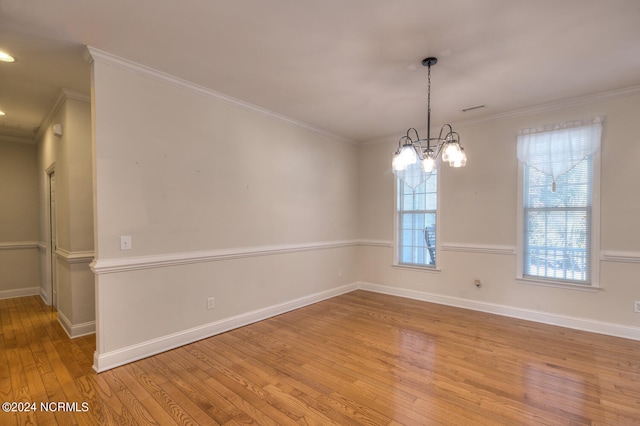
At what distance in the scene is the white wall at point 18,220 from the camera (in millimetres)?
5000

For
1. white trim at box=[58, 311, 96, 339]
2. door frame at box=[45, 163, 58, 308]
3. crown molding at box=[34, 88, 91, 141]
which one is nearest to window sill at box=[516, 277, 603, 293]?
white trim at box=[58, 311, 96, 339]

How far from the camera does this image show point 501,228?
4.11m

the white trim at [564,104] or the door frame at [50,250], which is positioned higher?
the white trim at [564,104]

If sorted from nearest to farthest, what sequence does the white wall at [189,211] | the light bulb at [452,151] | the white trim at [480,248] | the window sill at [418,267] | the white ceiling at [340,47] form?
1. the white ceiling at [340,47]
2. the light bulb at [452,151]
3. the white wall at [189,211]
4. the white trim at [480,248]
5. the window sill at [418,267]

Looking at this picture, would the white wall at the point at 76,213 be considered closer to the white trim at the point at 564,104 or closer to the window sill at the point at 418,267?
the window sill at the point at 418,267

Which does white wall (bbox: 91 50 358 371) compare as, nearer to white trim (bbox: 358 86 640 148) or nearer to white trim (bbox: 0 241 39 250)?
white trim (bbox: 358 86 640 148)

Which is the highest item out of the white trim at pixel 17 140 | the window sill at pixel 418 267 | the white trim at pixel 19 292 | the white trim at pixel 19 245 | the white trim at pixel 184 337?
the white trim at pixel 17 140

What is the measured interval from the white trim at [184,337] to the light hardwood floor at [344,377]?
0.08 meters

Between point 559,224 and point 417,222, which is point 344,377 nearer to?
point 417,222

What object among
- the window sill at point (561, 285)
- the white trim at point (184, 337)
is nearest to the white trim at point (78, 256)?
the white trim at point (184, 337)

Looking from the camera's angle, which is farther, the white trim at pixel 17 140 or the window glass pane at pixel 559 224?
the white trim at pixel 17 140

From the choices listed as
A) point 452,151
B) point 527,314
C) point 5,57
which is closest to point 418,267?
point 527,314

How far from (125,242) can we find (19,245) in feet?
13.2

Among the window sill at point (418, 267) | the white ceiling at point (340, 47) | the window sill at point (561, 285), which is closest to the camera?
the white ceiling at point (340, 47)
